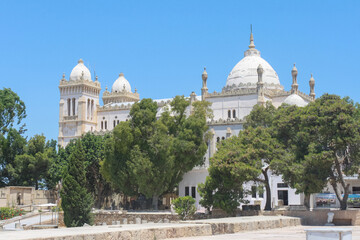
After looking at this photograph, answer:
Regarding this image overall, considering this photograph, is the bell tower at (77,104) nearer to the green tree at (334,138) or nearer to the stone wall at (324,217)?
the green tree at (334,138)

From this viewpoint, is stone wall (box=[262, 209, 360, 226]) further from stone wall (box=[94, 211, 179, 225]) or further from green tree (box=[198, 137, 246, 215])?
stone wall (box=[94, 211, 179, 225])

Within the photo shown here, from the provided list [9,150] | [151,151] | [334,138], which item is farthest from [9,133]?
[334,138]

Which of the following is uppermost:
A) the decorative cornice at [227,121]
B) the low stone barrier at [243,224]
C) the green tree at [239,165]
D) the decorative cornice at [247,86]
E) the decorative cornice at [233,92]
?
the decorative cornice at [247,86]

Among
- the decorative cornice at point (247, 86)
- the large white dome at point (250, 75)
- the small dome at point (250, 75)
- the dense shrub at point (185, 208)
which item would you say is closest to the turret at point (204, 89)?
the decorative cornice at point (247, 86)

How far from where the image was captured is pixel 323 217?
25156 mm

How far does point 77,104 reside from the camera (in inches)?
3339

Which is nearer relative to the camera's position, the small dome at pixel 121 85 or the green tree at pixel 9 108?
the green tree at pixel 9 108

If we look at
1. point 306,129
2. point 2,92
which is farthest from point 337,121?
point 2,92

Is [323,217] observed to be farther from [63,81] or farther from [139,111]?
[63,81]

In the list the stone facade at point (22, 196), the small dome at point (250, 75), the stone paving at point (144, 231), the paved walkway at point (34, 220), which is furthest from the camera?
the small dome at point (250, 75)

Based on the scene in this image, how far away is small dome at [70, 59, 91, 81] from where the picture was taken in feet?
284

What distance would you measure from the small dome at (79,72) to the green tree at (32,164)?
25.7 m

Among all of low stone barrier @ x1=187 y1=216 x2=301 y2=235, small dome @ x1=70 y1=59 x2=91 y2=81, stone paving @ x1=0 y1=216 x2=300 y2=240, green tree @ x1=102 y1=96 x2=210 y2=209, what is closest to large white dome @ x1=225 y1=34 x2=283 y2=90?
green tree @ x1=102 y1=96 x2=210 y2=209

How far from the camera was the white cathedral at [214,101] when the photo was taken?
2055 inches
